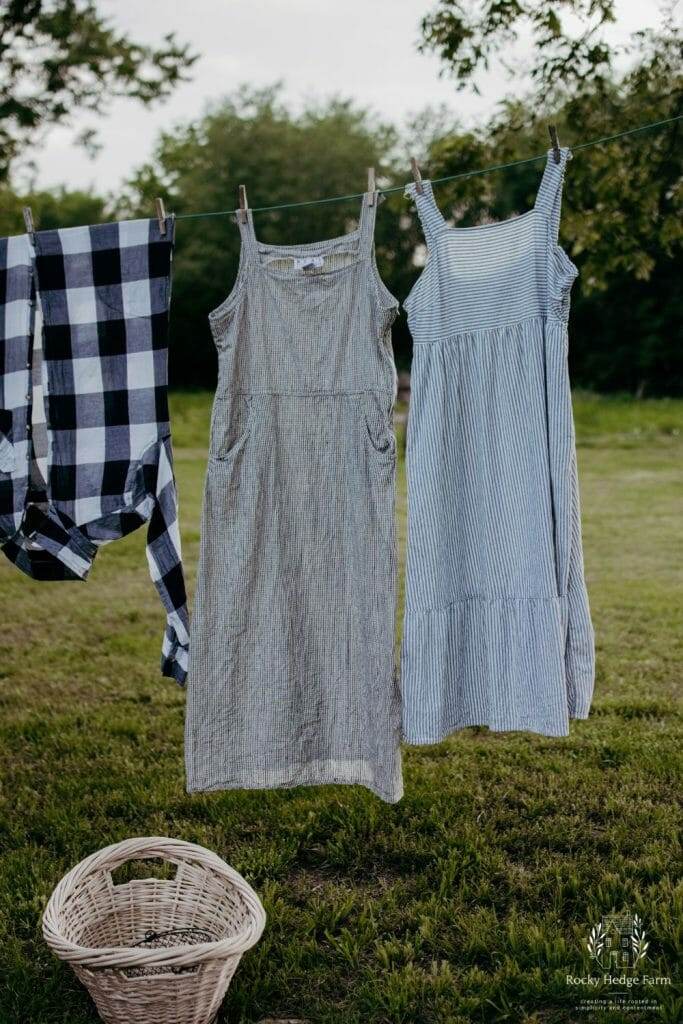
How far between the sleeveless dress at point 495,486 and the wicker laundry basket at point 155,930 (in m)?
0.65

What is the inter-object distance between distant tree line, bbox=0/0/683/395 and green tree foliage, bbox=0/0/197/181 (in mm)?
2277

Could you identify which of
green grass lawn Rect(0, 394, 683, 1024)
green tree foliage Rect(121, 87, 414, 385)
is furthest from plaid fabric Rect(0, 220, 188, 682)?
green tree foliage Rect(121, 87, 414, 385)

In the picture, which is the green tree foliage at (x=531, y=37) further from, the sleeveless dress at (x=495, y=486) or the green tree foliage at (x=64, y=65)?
the green tree foliage at (x=64, y=65)

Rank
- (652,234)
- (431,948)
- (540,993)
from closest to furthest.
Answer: (540,993), (431,948), (652,234)

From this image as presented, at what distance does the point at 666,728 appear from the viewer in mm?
3787

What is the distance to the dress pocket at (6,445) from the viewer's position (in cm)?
254

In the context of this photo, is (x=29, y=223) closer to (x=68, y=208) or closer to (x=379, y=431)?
(x=379, y=431)

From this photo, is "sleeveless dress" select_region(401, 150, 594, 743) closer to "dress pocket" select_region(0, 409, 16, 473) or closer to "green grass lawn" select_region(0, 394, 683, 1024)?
"green grass lawn" select_region(0, 394, 683, 1024)

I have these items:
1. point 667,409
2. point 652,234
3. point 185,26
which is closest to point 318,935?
point 652,234

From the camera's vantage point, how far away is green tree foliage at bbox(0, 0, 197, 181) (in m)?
6.82

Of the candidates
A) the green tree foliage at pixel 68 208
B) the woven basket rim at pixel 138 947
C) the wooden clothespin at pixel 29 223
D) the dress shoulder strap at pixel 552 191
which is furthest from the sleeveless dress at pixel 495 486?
the green tree foliage at pixel 68 208

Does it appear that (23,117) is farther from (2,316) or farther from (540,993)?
(540,993)

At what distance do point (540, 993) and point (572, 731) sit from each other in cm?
159

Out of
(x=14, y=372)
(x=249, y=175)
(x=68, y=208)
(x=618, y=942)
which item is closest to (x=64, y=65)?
(x=14, y=372)
